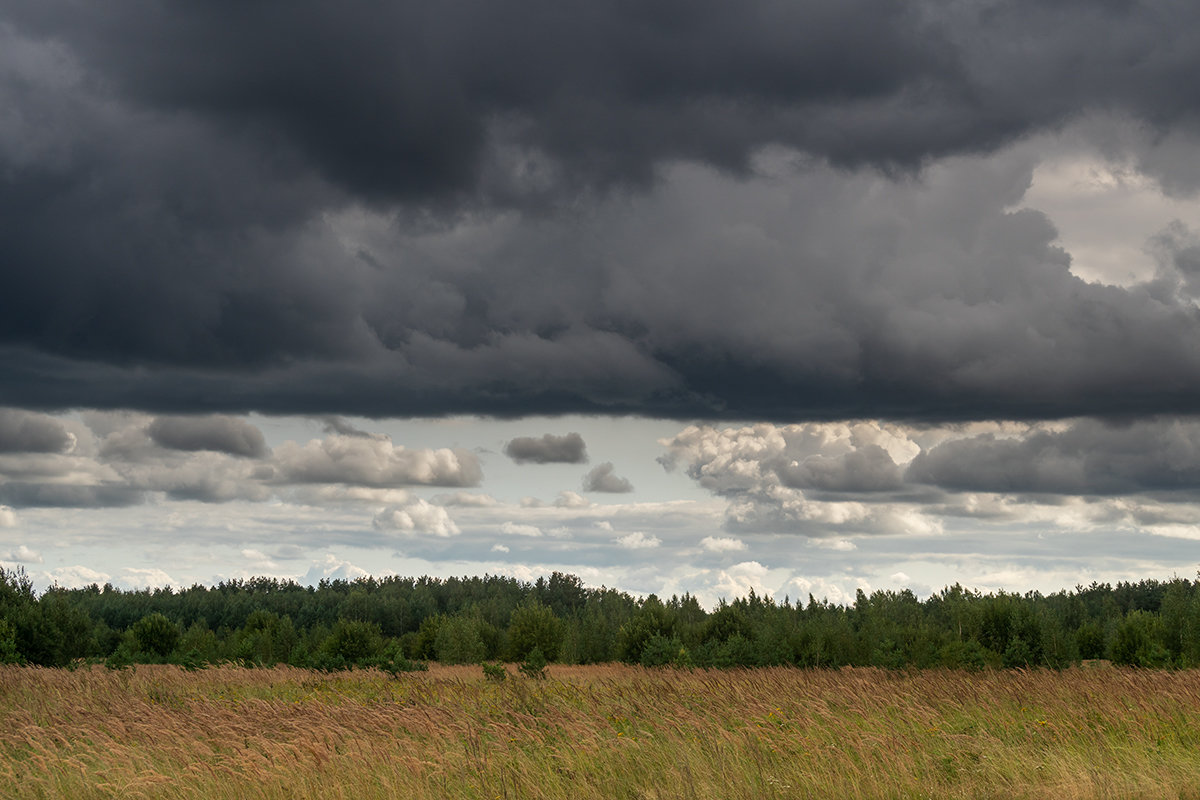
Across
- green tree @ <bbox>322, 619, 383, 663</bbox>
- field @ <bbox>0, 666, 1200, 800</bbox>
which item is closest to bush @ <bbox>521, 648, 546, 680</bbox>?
green tree @ <bbox>322, 619, 383, 663</bbox>

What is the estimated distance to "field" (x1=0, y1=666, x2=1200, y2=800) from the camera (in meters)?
11.2

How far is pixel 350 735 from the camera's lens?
12938 millimetres

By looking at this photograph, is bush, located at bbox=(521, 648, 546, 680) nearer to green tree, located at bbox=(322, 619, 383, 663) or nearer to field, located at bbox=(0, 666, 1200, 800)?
green tree, located at bbox=(322, 619, 383, 663)

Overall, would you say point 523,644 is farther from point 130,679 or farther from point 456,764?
point 456,764

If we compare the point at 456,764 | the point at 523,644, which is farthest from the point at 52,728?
the point at 523,644

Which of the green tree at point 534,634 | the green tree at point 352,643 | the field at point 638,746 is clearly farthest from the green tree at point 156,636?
the field at point 638,746

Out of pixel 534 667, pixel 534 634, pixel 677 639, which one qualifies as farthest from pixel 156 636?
pixel 677 639

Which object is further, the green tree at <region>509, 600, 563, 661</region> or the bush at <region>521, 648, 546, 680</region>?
the green tree at <region>509, 600, 563, 661</region>

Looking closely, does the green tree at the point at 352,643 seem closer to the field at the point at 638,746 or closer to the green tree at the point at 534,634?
the green tree at the point at 534,634

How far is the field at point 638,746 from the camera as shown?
11.2 metres

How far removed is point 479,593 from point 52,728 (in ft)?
360

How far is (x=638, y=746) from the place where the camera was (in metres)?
12.6

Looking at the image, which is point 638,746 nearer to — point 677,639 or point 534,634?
point 677,639

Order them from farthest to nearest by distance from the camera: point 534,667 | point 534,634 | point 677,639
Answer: point 534,634, point 677,639, point 534,667
